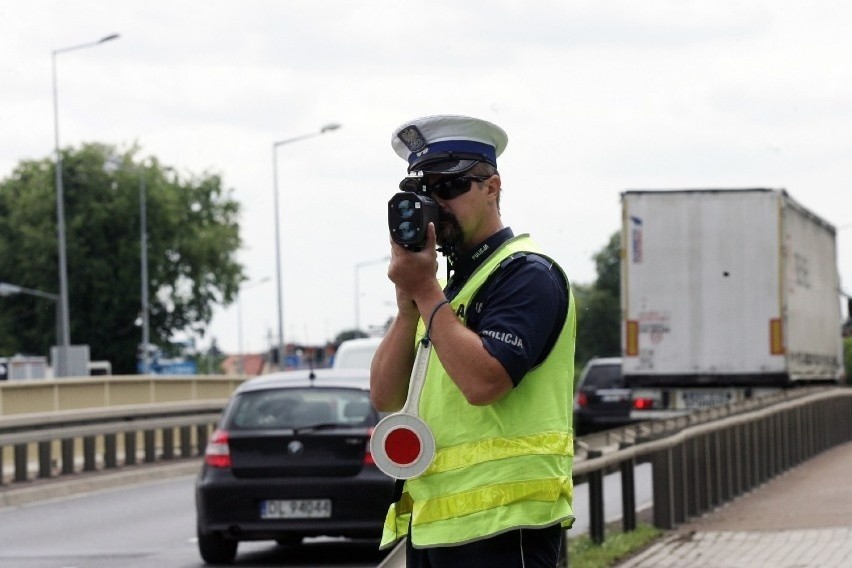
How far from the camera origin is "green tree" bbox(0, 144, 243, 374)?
82.2 metres

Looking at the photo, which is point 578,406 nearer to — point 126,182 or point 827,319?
point 827,319

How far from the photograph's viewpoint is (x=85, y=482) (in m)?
21.1

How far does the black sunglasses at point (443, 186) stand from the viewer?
13.4ft

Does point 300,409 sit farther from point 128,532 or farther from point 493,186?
point 493,186

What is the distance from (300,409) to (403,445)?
9363mm

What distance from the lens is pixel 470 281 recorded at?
13.5 ft

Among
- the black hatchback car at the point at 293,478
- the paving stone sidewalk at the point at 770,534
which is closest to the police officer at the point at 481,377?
the paving stone sidewalk at the point at 770,534

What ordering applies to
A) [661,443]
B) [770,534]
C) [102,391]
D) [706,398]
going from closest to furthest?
1. [770,534]
2. [661,443]
3. [706,398]
4. [102,391]

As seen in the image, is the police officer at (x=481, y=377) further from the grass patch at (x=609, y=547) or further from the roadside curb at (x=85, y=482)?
the roadside curb at (x=85, y=482)

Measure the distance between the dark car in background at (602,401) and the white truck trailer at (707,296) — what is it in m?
6.90

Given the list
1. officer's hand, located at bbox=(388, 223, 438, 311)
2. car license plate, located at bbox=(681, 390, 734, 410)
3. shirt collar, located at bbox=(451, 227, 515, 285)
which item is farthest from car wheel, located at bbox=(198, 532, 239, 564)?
car license plate, located at bbox=(681, 390, 734, 410)

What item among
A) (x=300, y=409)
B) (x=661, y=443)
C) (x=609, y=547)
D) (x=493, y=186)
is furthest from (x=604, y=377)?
(x=493, y=186)

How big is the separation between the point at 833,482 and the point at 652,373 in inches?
199

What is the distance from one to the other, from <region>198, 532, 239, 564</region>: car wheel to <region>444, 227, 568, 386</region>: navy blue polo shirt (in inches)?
365
